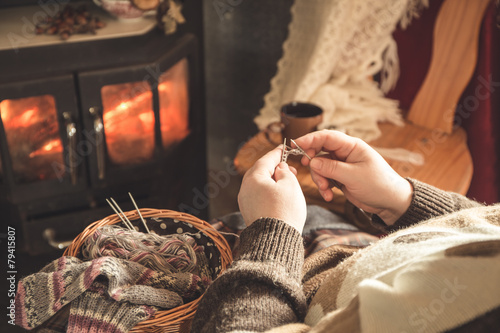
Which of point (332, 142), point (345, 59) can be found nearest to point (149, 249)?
point (332, 142)

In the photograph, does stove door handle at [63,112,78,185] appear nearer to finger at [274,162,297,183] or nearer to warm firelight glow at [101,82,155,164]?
warm firelight glow at [101,82,155,164]

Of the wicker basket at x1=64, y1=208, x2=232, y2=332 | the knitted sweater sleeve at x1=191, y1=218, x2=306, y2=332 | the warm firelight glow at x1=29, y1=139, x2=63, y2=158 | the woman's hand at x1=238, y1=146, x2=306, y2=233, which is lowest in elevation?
the warm firelight glow at x1=29, y1=139, x2=63, y2=158

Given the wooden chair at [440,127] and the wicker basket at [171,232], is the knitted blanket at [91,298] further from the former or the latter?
the wooden chair at [440,127]

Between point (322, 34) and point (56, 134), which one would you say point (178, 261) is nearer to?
point (56, 134)

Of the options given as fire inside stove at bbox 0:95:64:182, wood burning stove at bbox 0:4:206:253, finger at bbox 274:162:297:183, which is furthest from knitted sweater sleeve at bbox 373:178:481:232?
fire inside stove at bbox 0:95:64:182

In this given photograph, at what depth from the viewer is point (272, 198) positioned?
0.77m

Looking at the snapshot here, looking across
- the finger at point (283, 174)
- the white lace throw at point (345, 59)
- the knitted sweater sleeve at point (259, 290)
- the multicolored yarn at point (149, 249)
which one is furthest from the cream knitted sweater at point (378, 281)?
the white lace throw at point (345, 59)

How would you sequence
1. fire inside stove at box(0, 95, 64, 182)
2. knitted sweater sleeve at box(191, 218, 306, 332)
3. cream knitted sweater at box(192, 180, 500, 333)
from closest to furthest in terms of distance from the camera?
cream knitted sweater at box(192, 180, 500, 333) → knitted sweater sleeve at box(191, 218, 306, 332) → fire inside stove at box(0, 95, 64, 182)

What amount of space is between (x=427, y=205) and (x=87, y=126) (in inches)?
39.2

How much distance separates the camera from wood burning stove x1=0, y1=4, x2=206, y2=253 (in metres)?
1.37

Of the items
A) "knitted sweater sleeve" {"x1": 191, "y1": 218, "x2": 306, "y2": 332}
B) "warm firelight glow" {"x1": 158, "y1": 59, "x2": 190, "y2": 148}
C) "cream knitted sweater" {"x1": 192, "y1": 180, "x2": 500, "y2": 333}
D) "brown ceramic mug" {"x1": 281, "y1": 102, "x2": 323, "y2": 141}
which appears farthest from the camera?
"warm firelight glow" {"x1": 158, "y1": 59, "x2": 190, "y2": 148}

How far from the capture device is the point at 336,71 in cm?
157

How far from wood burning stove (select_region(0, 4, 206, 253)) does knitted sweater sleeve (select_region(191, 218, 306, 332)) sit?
89 cm

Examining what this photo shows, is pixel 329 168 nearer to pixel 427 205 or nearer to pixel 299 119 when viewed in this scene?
pixel 427 205
